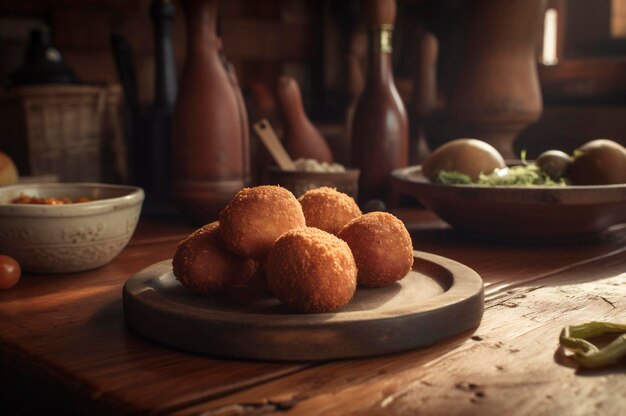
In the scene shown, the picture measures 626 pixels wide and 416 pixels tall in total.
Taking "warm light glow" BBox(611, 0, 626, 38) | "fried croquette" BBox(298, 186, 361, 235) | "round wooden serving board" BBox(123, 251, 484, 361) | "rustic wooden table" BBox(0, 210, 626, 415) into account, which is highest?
"warm light glow" BBox(611, 0, 626, 38)

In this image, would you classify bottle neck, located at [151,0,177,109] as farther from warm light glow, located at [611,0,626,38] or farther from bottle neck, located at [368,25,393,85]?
warm light glow, located at [611,0,626,38]

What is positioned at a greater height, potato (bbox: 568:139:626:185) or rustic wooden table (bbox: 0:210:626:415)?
potato (bbox: 568:139:626:185)

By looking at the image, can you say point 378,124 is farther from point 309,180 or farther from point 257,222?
point 257,222

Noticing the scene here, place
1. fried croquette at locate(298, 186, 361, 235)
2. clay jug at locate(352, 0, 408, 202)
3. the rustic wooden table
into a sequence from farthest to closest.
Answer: clay jug at locate(352, 0, 408, 202)
fried croquette at locate(298, 186, 361, 235)
the rustic wooden table

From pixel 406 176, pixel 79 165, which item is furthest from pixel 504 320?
pixel 79 165

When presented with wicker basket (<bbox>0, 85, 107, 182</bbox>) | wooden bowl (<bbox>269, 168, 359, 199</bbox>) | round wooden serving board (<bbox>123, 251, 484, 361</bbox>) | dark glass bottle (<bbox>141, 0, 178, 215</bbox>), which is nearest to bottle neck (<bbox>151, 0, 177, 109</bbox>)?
dark glass bottle (<bbox>141, 0, 178, 215</bbox>)

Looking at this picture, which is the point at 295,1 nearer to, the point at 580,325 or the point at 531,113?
the point at 531,113

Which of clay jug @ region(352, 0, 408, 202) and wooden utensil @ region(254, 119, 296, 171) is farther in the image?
clay jug @ region(352, 0, 408, 202)

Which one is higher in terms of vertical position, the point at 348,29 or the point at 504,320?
the point at 348,29
